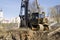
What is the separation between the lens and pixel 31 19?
21594mm

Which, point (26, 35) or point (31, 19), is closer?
point (26, 35)

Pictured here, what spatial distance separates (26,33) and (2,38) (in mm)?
2644

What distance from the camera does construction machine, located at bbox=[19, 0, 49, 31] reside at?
21.0 m

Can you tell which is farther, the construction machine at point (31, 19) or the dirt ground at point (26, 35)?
the construction machine at point (31, 19)

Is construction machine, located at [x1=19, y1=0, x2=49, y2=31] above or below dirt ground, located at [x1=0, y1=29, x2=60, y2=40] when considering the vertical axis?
above

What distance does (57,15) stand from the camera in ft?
190

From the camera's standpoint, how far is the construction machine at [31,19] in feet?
69.1

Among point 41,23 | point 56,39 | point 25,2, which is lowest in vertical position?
point 56,39

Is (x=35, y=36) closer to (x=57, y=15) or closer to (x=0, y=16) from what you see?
(x=57, y=15)

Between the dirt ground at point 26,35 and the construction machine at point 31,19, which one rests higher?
the construction machine at point 31,19

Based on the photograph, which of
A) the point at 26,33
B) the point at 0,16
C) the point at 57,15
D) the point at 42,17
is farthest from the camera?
the point at 0,16

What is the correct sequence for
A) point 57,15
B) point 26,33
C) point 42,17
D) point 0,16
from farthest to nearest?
point 0,16, point 57,15, point 42,17, point 26,33

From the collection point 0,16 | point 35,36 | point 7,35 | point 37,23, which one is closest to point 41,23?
point 37,23

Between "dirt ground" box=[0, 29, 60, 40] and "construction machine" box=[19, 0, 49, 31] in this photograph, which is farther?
"construction machine" box=[19, 0, 49, 31]
